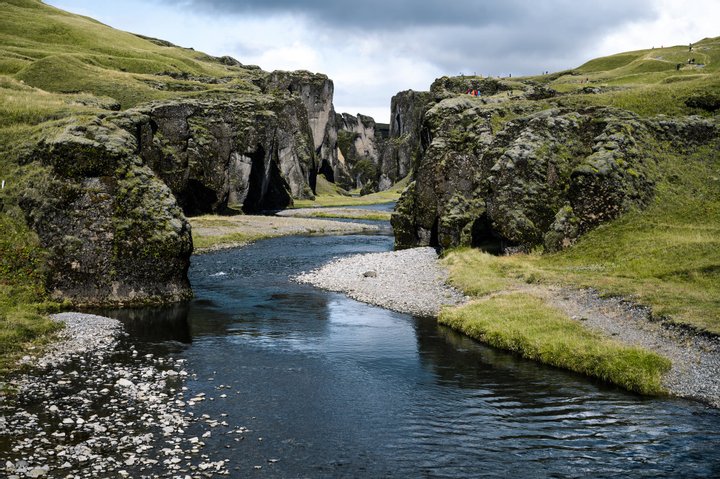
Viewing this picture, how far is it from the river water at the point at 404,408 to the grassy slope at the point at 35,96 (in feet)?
22.1

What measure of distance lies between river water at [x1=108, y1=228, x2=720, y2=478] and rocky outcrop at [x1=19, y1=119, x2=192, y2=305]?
210 inches

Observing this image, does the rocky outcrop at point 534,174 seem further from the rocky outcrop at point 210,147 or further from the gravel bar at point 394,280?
the rocky outcrop at point 210,147

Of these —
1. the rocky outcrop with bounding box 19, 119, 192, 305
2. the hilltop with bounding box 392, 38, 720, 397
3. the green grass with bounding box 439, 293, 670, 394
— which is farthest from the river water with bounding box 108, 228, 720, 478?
the rocky outcrop with bounding box 19, 119, 192, 305

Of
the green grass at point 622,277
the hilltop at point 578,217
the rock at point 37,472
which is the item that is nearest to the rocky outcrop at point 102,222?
the green grass at point 622,277

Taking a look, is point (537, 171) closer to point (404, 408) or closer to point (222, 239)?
point (404, 408)

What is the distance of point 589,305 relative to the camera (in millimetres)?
33750

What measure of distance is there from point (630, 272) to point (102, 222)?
40.0 meters

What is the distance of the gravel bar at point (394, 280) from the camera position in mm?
41875

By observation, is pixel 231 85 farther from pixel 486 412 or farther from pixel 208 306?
pixel 486 412

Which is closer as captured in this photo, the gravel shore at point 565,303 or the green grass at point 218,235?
the gravel shore at point 565,303

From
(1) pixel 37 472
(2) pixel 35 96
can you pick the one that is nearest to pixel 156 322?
(1) pixel 37 472

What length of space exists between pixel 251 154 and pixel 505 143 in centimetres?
7026

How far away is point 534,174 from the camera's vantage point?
2085 inches

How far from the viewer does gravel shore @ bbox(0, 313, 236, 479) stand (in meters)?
16.0
